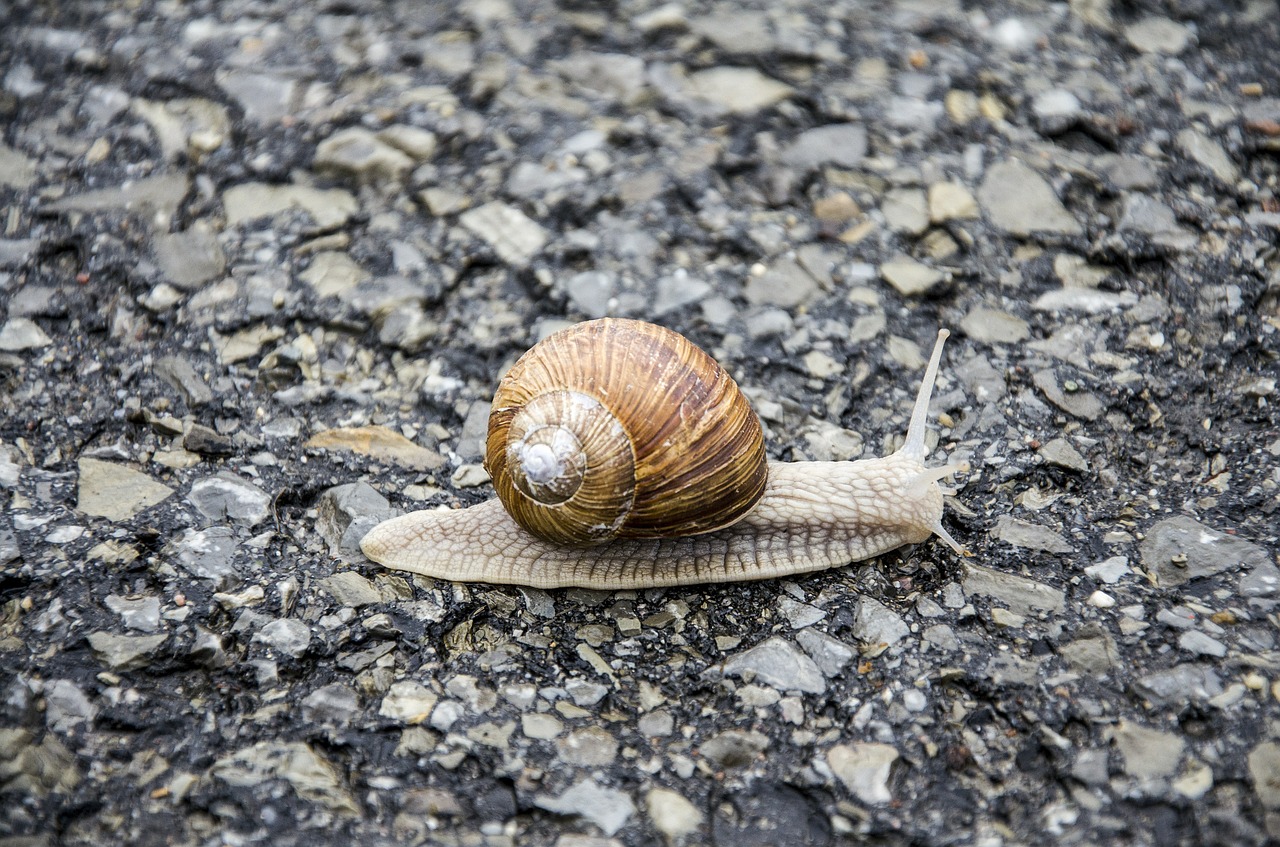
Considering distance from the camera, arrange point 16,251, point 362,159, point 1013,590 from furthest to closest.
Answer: point 362,159
point 16,251
point 1013,590

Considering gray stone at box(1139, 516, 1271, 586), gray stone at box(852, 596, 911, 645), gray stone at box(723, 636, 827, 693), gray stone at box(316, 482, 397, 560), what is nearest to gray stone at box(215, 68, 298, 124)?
gray stone at box(316, 482, 397, 560)

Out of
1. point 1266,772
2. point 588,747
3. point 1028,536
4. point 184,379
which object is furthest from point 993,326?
point 184,379

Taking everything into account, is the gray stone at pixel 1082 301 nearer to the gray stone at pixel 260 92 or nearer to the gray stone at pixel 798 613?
the gray stone at pixel 798 613

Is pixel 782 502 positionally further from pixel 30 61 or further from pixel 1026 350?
pixel 30 61

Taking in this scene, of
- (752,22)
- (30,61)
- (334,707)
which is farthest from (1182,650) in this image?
(30,61)

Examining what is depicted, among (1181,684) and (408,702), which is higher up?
(1181,684)

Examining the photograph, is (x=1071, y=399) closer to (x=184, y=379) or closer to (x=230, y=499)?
(x=230, y=499)
